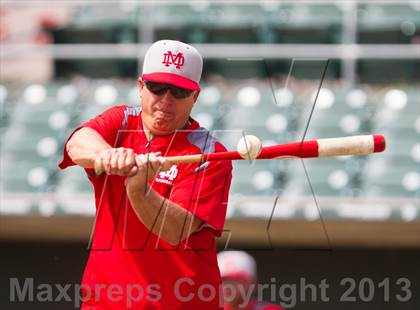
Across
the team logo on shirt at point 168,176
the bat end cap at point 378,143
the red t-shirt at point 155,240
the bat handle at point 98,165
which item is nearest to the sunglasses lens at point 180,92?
the red t-shirt at point 155,240

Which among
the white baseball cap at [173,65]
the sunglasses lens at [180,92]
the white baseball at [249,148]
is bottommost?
the white baseball at [249,148]

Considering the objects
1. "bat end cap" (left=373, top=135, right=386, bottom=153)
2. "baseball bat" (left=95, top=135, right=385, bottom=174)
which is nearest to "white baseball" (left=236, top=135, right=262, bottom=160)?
"baseball bat" (left=95, top=135, right=385, bottom=174)

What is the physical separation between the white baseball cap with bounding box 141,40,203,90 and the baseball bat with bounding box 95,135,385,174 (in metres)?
0.24

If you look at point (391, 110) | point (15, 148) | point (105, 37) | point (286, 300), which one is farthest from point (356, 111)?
point (105, 37)

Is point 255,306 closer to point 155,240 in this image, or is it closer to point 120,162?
point 155,240

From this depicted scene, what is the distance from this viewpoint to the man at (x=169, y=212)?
3.24m

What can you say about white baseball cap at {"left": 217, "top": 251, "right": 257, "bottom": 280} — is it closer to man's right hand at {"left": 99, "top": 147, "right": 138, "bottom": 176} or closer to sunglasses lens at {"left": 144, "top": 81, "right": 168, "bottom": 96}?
sunglasses lens at {"left": 144, "top": 81, "right": 168, "bottom": 96}

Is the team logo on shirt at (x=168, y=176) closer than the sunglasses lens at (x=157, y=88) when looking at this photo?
No

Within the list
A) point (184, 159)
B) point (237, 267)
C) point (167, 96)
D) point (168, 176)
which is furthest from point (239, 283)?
point (167, 96)

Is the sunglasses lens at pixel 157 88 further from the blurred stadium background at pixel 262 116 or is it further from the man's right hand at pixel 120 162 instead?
the blurred stadium background at pixel 262 116

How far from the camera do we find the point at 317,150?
3381 mm

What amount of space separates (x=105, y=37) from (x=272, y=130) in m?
3.02

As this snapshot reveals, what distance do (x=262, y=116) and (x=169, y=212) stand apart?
13.0ft

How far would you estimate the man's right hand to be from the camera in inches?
116
